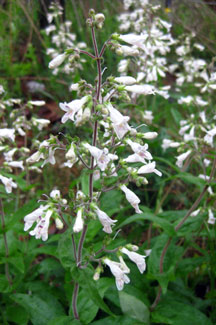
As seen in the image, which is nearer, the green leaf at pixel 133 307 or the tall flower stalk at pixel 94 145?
the tall flower stalk at pixel 94 145

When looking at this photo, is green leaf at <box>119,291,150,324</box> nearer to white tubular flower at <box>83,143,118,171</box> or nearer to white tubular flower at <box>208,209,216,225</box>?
white tubular flower at <box>208,209,216,225</box>

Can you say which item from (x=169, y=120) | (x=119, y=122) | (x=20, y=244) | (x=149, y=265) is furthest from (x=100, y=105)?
(x=169, y=120)

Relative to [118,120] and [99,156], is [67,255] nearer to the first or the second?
[99,156]

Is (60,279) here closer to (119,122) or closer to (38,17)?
(119,122)

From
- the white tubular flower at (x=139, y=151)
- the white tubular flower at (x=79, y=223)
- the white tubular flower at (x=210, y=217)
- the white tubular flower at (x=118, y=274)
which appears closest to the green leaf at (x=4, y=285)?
the white tubular flower at (x=118, y=274)

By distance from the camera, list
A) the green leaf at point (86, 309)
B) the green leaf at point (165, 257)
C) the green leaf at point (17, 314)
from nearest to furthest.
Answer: the green leaf at point (86, 309) → the green leaf at point (17, 314) → the green leaf at point (165, 257)

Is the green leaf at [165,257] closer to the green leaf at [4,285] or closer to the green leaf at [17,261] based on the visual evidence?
the green leaf at [17,261]

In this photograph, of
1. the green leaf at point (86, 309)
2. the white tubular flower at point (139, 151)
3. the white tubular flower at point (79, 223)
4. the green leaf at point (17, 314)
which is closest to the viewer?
the white tubular flower at point (79, 223)
